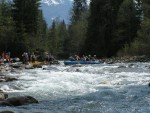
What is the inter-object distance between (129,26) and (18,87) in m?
48.0

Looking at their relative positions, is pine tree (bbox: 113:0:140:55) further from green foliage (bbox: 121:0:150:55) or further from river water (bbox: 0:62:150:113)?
river water (bbox: 0:62:150:113)

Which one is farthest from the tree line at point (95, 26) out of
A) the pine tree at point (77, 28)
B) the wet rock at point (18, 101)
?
the wet rock at point (18, 101)

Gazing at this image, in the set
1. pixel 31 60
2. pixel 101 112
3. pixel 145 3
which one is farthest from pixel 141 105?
pixel 145 3

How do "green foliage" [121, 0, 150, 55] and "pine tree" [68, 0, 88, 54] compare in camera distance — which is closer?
"green foliage" [121, 0, 150, 55]

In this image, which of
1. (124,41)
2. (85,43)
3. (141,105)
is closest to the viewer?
(141,105)

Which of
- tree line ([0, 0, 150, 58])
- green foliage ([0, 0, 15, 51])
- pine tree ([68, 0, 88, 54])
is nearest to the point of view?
green foliage ([0, 0, 15, 51])

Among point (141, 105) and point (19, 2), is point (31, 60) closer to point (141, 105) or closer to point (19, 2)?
point (19, 2)

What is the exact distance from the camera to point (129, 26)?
66000 millimetres

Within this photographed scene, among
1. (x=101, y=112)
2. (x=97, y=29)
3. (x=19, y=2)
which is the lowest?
(x=101, y=112)

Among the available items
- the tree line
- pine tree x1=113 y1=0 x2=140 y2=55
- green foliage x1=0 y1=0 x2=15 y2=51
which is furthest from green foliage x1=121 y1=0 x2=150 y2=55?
green foliage x1=0 y1=0 x2=15 y2=51

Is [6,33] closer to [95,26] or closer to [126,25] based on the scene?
[95,26]

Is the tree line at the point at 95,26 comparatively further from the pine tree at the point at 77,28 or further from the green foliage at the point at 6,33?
the pine tree at the point at 77,28

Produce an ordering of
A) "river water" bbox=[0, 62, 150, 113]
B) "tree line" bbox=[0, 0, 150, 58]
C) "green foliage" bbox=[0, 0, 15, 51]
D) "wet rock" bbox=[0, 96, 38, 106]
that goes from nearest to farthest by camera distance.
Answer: "river water" bbox=[0, 62, 150, 113] < "wet rock" bbox=[0, 96, 38, 106] < "green foliage" bbox=[0, 0, 15, 51] < "tree line" bbox=[0, 0, 150, 58]

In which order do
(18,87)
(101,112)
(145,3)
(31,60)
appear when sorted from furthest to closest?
(145,3)
(31,60)
(18,87)
(101,112)
